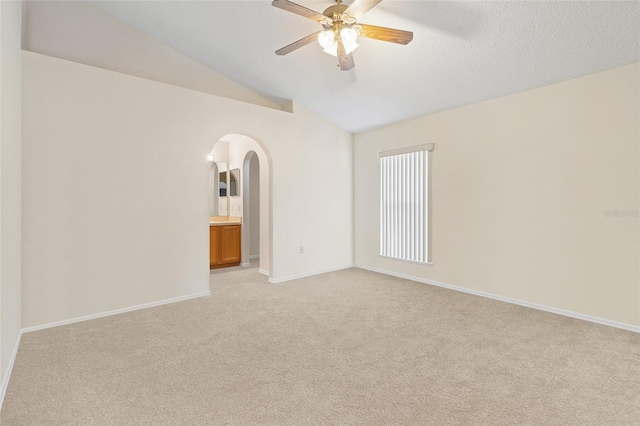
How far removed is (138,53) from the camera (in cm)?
383

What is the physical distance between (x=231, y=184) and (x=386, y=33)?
4.67 m

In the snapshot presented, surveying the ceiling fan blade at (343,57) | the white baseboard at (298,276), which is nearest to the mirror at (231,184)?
the white baseboard at (298,276)

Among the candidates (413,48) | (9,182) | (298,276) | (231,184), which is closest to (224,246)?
(231,184)

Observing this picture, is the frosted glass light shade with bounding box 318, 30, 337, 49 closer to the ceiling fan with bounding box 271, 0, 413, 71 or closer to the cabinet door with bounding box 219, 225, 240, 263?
the ceiling fan with bounding box 271, 0, 413, 71

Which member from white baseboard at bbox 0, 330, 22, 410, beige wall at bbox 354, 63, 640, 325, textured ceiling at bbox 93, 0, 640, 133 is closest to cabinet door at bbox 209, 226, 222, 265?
textured ceiling at bbox 93, 0, 640, 133

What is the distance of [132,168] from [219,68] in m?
1.83

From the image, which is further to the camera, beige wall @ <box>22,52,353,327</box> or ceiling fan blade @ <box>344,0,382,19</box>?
beige wall @ <box>22,52,353,327</box>

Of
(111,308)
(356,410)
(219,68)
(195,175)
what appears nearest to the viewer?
(356,410)

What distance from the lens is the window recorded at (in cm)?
449

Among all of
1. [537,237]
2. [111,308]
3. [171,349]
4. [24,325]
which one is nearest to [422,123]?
[537,237]

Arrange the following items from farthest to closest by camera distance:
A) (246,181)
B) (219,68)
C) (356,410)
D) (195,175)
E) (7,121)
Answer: (246,181), (219,68), (195,175), (7,121), (356,410)

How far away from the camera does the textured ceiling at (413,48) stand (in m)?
2.53

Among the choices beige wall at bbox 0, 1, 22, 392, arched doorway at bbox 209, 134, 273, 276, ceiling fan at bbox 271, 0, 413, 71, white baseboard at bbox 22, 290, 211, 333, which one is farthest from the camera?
arched doorway at bbox 209, 134, 273, 276

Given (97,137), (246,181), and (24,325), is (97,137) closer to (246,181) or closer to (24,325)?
(24,325)
